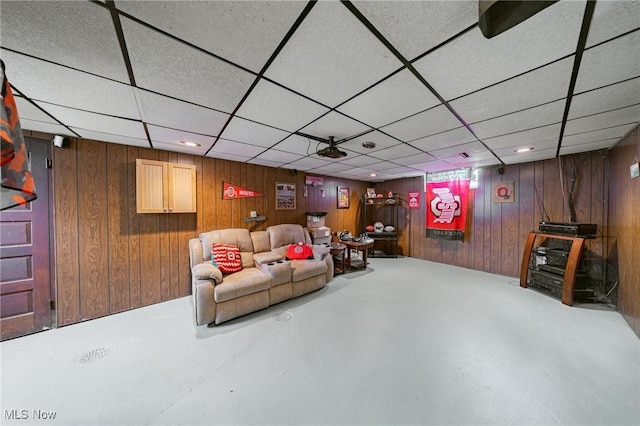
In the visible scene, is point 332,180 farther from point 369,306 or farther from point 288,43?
point 288,43

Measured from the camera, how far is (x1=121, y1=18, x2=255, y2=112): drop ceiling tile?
1.08 metres

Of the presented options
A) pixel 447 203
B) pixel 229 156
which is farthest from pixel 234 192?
pixel 447 203

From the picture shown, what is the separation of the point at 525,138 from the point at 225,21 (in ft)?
11.1

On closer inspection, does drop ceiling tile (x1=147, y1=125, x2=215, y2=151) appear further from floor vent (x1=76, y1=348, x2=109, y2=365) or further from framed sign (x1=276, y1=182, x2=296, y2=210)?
floor vent (x1=76, y1=348, x2=109, y2=365)

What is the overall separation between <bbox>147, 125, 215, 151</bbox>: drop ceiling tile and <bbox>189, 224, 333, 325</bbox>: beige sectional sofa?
4.59 ft

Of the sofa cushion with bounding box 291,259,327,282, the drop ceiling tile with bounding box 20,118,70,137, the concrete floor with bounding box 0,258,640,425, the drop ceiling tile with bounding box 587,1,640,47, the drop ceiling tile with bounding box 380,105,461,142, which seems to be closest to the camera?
the drop ceiling tile with bounding box 587,1,640,47

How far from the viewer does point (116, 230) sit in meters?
2.80

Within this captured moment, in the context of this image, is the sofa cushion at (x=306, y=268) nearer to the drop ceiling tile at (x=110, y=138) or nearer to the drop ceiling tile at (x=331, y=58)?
the drop ceiling tile at (x=331, y=58)

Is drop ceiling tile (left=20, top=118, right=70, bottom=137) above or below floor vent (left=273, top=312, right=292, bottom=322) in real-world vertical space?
above

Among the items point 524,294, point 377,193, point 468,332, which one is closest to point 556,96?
point 468,332

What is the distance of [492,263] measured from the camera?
4.28 metres

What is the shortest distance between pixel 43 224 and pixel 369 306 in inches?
160

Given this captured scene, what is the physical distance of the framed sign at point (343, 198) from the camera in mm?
5674

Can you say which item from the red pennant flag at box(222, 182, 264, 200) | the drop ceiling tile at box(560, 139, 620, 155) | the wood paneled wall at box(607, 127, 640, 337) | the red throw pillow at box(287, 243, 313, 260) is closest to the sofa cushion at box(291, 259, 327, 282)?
the red throw pillow at box(287, 243, 313, 260)
